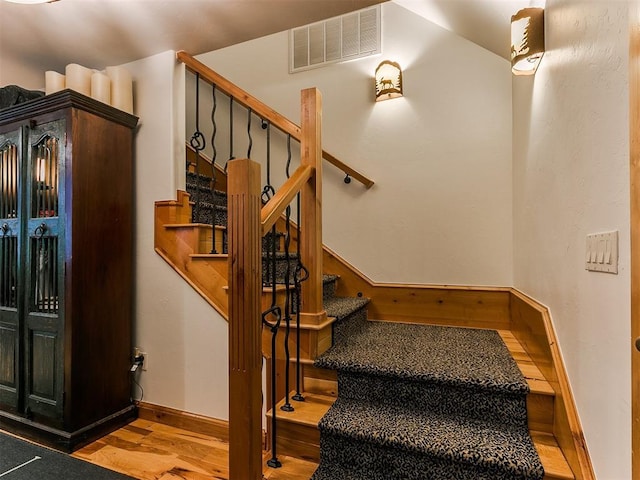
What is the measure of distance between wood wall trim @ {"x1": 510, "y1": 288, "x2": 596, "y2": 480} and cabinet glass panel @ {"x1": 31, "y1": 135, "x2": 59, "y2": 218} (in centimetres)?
253

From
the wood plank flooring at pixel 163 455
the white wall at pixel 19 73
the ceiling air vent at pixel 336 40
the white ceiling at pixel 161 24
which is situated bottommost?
the wood plank flooring at pixel 163 455

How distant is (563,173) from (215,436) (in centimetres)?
213

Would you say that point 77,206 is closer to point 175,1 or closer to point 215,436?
point 175,1

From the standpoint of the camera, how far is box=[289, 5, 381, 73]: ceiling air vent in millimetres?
2707

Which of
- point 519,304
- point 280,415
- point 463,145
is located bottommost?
point 280,415

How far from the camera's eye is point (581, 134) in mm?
1116

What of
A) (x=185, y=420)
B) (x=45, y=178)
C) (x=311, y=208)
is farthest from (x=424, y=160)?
(x=45, y=178)

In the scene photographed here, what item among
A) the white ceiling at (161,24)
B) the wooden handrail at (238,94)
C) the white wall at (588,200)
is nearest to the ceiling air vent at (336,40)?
the white ceiling at (161,24)

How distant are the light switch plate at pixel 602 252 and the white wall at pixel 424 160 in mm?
1383

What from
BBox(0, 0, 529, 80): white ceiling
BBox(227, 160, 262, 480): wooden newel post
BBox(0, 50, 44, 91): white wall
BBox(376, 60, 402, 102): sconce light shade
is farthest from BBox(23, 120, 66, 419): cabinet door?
BBox(376, 60, 402, 102): sconce light shade

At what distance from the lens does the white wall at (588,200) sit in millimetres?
852

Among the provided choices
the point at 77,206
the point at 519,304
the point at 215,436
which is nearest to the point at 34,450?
the point at 215,436

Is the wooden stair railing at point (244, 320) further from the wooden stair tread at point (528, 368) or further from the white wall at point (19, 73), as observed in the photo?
the white wall at point (19, 73)

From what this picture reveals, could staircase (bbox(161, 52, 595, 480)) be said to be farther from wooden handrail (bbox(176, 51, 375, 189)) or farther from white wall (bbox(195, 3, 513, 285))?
white wall (bbox(195, 3, 513, 285))
